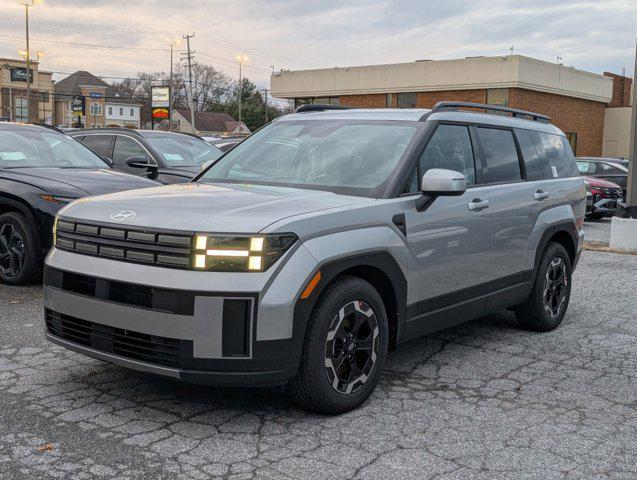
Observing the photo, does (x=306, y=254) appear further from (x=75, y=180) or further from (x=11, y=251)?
(x=11, y=251)

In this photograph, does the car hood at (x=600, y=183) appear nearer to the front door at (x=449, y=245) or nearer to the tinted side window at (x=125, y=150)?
the tinted side window at (x=125, y=150)

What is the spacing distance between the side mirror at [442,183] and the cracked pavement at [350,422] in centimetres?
127

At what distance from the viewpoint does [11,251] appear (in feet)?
24.9

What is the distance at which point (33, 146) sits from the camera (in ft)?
28.0

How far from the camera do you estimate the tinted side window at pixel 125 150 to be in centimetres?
1124

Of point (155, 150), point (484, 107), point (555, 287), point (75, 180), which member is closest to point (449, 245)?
point (484, 107)

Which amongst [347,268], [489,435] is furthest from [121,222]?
[489,435]

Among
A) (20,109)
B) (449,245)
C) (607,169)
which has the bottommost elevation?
(449,245)

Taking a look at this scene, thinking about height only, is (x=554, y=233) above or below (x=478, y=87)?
below

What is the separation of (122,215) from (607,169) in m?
19.4

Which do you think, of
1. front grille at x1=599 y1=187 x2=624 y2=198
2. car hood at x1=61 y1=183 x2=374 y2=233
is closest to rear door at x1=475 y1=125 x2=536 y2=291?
car hood at x1=61 y1=183 x2=374 y2=233

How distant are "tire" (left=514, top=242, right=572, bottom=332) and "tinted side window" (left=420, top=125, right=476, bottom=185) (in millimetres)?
1371

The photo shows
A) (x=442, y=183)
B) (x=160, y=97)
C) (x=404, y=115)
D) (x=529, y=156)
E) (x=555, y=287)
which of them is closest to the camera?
(x=442, y=183)

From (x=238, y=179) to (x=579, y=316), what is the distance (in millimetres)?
3839
